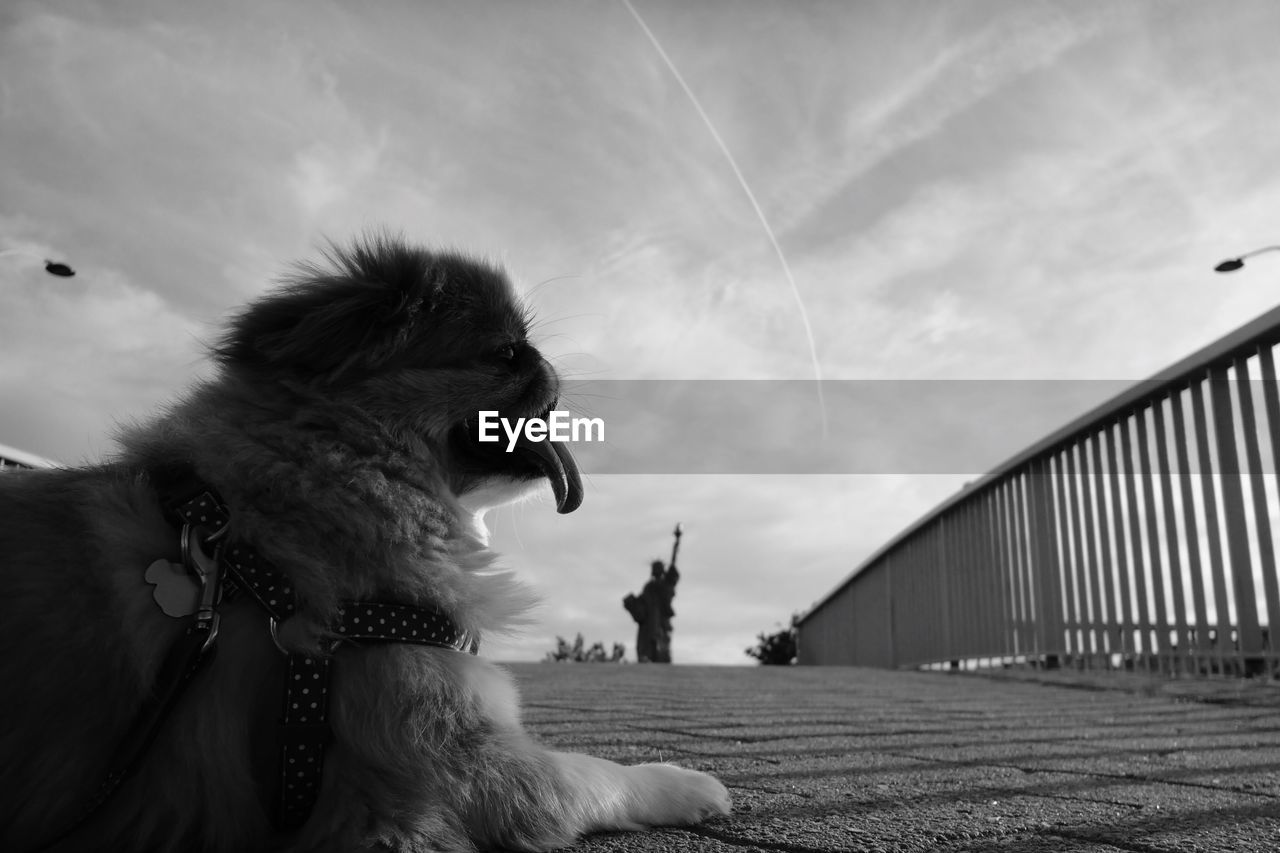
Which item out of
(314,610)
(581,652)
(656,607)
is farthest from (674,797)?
(656,607)

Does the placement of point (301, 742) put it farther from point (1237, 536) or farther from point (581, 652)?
point (581, 652)

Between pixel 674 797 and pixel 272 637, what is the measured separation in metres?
0.77

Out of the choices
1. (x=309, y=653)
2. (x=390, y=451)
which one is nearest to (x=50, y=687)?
(x=309, y=653)

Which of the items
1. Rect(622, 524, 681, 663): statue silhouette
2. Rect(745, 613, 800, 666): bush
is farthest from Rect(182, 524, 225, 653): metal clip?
Rect(745, 613, 800, 666): bush

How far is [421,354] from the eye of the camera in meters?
1.85

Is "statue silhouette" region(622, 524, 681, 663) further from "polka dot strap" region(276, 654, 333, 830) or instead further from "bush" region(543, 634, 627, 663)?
"polka dot strap" region(276, 654, 333, 830)

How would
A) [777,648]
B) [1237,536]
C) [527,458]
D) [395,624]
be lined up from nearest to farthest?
[395,624], [527,458], [1237,536], [777,648]

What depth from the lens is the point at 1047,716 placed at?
447cm

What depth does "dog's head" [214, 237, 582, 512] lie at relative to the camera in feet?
5.74

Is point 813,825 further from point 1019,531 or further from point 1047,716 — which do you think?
point 1019,531

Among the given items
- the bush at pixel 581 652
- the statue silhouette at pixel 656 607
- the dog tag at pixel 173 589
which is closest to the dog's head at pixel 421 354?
the dog tag at pixel 173 589

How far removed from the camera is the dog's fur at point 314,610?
54.1 inches

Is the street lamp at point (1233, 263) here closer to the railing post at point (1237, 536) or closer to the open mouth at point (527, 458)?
the railing post at point (1237, 536)

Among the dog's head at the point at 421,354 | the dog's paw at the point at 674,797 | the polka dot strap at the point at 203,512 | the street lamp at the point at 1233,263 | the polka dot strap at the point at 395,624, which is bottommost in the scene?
the dog's paw at the point at 674,797
